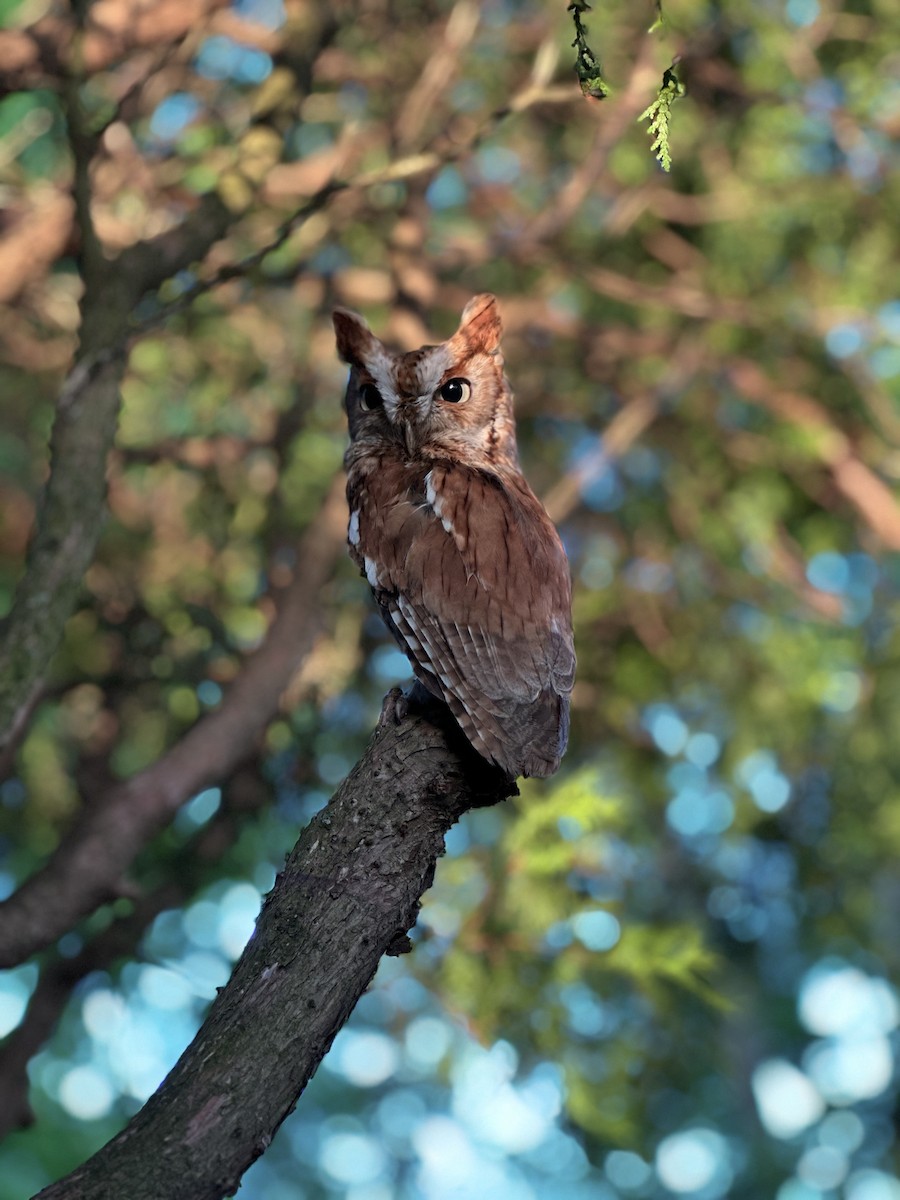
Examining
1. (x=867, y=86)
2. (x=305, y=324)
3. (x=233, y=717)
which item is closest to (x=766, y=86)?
(x=867, y=86)

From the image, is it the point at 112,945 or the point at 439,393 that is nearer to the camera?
the point at 439,393

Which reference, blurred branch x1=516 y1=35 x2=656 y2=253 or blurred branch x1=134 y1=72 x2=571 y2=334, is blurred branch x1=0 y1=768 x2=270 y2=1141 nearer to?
blurred branch x1=134 y1=72 x2=571 y2=334

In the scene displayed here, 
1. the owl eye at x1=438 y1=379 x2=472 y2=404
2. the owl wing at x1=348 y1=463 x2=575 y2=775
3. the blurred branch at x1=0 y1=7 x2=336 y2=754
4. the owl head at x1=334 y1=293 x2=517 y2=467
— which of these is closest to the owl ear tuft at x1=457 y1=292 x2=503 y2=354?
the owl head at x1=334 y1=293 x2=517 y2=467

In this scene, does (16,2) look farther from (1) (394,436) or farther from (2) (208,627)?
(1) (394,436)

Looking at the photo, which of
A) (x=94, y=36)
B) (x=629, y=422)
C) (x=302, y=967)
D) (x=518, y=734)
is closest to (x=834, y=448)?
(x=629, y=422)

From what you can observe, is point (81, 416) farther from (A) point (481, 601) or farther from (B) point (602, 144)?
(B) point (602, 144)

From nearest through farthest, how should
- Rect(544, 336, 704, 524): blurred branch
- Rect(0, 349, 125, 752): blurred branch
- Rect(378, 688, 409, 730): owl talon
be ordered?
Rect(378, 688, 409, 730): owl talon → Rect(0, 349, 125, 752): blurred branch → Rect(544, 336, 704, 524): blurred branch

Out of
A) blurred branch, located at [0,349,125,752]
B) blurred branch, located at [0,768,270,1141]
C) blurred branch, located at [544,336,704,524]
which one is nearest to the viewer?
blurred branch, located at [0,349,125,752]

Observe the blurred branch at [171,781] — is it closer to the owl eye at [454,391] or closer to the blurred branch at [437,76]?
the blurred branch at [437,76]
